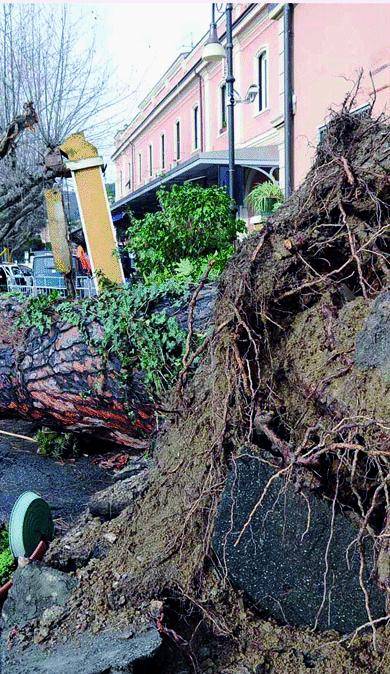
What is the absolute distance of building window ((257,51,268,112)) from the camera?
2012cm

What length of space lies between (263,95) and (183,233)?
14.9 meters

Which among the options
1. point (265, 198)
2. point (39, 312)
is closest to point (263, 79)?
point (265, 198)

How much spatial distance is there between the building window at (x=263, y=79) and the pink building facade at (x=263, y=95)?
31 millimetres

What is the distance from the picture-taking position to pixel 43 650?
7.15ft

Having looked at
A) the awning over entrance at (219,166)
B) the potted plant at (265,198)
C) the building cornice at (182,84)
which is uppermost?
the building cornice at (182,84)

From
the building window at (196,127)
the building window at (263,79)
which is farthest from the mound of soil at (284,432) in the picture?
the building window at (196,127)

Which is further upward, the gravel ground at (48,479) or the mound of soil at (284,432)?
the mound of soil at (284,432)

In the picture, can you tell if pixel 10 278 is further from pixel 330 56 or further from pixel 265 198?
pixel 330 56

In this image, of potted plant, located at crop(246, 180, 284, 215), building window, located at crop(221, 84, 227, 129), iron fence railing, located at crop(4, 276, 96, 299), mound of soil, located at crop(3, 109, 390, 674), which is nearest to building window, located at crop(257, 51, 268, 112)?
building window, located at crop(221, 84, 227, 129)

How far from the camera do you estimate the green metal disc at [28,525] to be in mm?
2906

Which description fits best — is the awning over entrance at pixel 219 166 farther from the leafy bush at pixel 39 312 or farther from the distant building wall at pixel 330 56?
the leafy bush at pixel 39 312

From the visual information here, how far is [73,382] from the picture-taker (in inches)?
184

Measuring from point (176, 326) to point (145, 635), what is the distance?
2314 millimetres

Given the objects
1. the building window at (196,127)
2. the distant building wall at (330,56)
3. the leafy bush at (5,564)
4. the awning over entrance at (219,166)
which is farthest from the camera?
the building window at (196,127)
